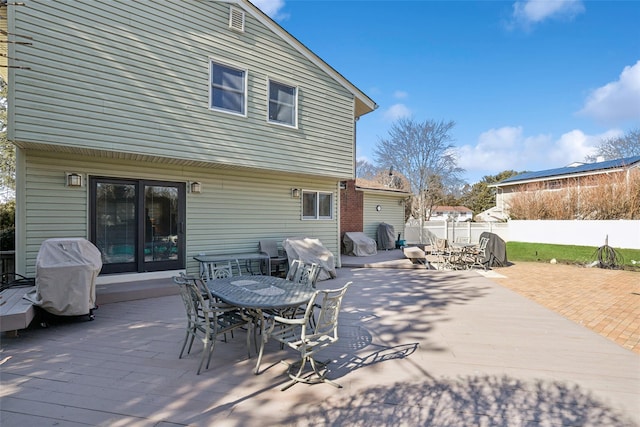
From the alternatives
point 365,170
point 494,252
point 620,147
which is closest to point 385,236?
point 494,252

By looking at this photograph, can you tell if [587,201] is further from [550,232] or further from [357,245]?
[357,245]

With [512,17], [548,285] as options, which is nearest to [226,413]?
[548,285]

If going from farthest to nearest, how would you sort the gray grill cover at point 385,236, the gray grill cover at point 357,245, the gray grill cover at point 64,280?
the gray grill cover at point 385,236 < the gray grill cover at point 357,245 < the gray grill cover at point 64,280

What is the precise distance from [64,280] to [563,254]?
15645mm

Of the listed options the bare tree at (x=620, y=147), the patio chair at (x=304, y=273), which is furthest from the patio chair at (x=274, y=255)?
the bare tree at (x=620, y=147)

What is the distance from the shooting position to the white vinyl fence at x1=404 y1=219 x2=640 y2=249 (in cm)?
1264

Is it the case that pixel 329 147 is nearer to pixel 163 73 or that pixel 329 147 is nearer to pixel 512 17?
pixel 163 73

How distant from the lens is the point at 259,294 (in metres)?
3.88

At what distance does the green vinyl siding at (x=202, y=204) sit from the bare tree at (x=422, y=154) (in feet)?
50.3

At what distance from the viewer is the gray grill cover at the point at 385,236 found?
50.3 feet

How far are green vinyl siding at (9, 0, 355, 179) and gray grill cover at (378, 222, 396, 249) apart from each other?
718cm

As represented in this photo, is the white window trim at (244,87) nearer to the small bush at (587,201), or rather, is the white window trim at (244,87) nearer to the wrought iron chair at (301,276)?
the wrought iron chair at (301,276)

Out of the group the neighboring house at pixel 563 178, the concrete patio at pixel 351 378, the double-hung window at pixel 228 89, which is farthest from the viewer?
the neighboring house at pixel 563 178

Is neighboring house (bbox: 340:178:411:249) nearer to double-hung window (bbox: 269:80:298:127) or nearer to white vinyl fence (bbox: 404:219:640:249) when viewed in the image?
white vinyl fence (bbox: 404:219:640:249)
